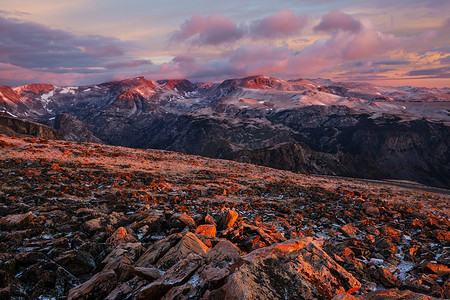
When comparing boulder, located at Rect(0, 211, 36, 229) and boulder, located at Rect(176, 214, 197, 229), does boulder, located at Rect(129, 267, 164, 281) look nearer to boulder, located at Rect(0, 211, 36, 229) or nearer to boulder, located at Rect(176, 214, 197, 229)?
boulder, located at Rect(176, 214, 197, 229)

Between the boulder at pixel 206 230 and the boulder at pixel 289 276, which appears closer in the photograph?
the boulder at pixel 289 276

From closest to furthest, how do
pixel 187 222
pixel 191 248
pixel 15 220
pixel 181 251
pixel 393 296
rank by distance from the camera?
pixel 393 296 → pixel 181 251 → pixel 191 248 → pixel 15 220 → pixel 187 222

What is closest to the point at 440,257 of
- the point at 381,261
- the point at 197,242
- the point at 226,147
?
the point at 381,261

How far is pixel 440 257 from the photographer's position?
A: 7.34 m

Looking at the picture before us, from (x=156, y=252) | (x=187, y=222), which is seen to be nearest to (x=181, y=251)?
(x=156, y=252)

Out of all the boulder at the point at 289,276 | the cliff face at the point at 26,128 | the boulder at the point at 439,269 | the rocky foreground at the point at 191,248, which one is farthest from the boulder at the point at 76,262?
the cliff face at the point at 26,128

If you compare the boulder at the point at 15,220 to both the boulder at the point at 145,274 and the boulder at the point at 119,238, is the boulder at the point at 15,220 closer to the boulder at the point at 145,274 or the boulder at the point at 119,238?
the boulder at the point at 119,238

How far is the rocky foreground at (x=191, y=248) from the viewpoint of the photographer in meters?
4.28

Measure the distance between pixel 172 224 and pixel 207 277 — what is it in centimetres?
430

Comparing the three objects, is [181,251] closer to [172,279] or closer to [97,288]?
[172,279]

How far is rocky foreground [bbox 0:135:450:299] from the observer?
168 inches

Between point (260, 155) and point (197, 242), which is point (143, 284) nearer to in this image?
point (197, 242)

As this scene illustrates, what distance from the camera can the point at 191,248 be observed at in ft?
18.1

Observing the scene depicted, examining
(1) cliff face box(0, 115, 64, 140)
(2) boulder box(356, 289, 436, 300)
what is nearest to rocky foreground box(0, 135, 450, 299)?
(2) boulder box(356, 289, 436, 300)
